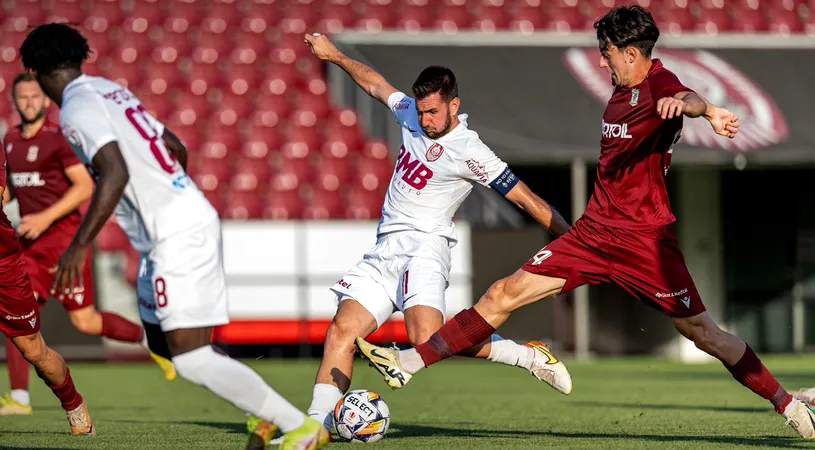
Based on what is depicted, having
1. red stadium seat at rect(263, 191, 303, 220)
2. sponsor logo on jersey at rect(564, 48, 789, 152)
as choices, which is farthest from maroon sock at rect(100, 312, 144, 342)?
sponsor logo on jersey at rect(564, 48, 789, 152)

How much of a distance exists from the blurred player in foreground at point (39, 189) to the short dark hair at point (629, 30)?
405cm

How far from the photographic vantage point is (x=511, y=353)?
7.24 m

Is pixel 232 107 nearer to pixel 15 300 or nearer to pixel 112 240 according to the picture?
pixel 112 240

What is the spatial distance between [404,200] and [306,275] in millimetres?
8315

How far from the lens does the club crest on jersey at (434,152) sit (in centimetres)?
712

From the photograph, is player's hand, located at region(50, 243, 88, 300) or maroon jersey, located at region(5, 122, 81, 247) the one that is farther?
maroon jersey, located at region(5, 122, 81, 247)

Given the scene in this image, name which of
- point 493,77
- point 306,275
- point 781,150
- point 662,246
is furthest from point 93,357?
point 662,246

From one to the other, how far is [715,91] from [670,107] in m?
10.6

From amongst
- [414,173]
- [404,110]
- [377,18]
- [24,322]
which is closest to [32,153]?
[24,322]

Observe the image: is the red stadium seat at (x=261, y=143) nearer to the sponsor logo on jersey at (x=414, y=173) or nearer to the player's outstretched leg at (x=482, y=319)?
the sponsor logo on jersey at (x=414, y=173)

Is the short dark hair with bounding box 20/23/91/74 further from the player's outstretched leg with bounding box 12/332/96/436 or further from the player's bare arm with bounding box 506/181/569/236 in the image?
the player's bare arm with bounding box 506/181/569/236

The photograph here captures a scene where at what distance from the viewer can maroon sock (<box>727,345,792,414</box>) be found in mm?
6578

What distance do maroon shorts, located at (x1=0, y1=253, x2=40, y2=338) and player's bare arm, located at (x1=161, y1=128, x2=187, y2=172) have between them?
143cm

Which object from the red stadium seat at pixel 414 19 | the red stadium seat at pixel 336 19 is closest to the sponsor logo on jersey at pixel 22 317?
the red stadium seat at pixel 336 19
